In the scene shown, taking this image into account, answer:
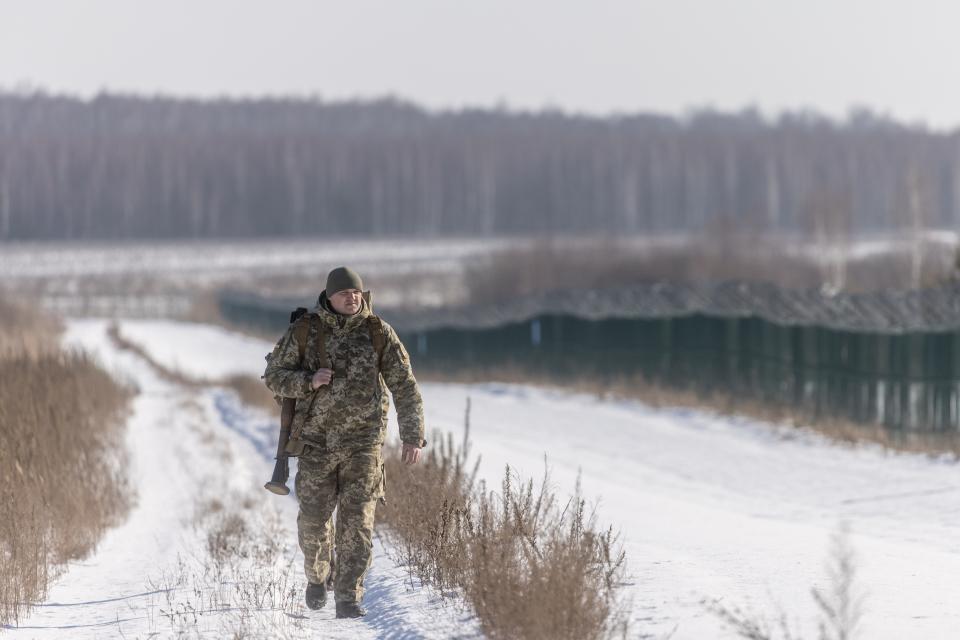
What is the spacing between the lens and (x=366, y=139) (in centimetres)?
15700

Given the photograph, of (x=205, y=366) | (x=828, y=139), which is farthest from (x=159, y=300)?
(x=828, y=139)

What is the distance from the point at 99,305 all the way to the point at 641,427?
64.0 meters

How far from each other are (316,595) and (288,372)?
4.29 ft

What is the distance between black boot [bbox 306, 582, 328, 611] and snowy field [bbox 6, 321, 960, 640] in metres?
0.10

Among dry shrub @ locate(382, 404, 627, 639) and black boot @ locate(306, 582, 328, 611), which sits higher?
dry shrub @ locate(382, 404, 627, 639)

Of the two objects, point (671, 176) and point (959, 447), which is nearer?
point (959, 447)

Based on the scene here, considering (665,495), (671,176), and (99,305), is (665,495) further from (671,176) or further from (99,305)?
(671,176)

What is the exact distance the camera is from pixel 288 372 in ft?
26.5

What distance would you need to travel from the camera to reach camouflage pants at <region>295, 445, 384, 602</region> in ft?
26.8

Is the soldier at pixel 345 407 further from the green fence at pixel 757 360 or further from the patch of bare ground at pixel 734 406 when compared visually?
the green fence at pixel 757 360

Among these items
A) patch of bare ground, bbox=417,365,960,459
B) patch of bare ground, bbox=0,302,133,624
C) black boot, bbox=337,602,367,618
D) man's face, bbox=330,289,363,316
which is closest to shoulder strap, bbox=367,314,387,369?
man's face, bbox=330,289,363,316

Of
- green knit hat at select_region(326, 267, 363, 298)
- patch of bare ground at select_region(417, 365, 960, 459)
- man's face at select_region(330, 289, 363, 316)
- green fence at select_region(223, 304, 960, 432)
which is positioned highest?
green knit hat at select_region(326, 267, 363, 298)

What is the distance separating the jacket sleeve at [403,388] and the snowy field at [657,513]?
A: 92cm

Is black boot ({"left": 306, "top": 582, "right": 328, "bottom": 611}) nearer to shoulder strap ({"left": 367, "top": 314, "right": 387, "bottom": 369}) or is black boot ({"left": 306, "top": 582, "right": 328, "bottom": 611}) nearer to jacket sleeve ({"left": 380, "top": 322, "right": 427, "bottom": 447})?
jacket sleeve ({"left": 380, "top": 322, "right": 427, "bottom": 447})
